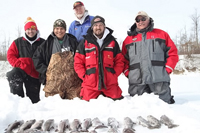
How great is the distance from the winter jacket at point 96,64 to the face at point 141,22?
0.81 metres

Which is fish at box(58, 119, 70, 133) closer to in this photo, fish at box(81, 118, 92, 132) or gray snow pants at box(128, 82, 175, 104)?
fish at box(81, 118, 92, 132)

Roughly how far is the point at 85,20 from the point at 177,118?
148 inches

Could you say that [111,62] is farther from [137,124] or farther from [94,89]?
[137,124]

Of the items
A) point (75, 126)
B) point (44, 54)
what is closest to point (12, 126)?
point (75, 126)

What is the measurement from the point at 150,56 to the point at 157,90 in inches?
34.9

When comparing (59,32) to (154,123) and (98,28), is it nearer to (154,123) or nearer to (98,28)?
(98,28)

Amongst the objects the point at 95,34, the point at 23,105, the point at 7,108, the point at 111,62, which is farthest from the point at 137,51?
the point at 7,108

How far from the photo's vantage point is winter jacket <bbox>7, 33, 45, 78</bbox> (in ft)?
16.7

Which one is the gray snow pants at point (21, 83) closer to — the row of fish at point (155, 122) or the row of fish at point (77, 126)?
the row of fish at point (77, 126)

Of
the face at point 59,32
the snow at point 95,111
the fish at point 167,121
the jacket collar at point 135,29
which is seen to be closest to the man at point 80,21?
the face at point 59,32

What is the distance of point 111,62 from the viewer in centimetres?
461

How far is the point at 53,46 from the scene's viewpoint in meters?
4.96

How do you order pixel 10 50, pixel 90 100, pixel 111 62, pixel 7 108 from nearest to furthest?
pixel 7 108 → pixel 90 100 → pixel 111 62 → pixel 10 50

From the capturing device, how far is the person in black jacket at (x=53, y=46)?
489cm
